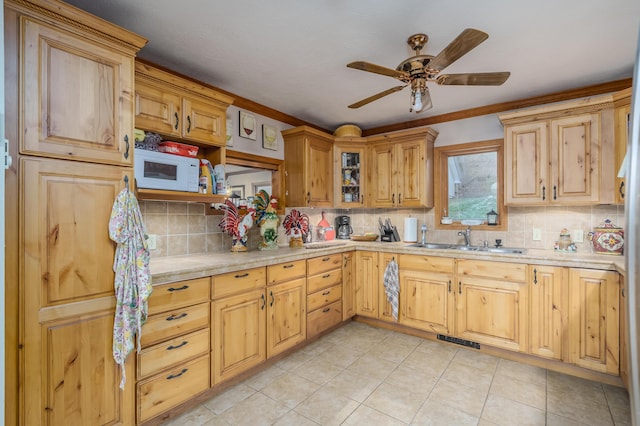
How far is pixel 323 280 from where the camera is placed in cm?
319

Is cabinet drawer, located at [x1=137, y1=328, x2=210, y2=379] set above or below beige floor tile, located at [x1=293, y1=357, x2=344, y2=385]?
above

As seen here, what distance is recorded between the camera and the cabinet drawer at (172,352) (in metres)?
1.82

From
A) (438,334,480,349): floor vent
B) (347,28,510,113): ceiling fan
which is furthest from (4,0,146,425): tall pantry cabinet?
(438,334,480,349): floor vent

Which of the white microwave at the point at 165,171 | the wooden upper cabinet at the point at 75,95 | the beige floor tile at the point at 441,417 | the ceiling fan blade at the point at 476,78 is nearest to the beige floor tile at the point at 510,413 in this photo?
the beige floor tile at the point at 441,417

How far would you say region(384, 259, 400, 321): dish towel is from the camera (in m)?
3.30

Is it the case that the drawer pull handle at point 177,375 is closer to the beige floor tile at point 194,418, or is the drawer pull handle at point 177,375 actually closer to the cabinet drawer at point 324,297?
the beige floor tile at point 194,418

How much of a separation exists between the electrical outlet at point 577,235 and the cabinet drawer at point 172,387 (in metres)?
3.32

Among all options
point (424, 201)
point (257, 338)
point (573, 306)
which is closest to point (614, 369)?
point (573, 306)

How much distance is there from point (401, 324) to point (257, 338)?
5.30 ft

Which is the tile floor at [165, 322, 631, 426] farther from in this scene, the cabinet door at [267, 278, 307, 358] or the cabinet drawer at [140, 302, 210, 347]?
the cabinet drawer at [140, 302, 210, 347]

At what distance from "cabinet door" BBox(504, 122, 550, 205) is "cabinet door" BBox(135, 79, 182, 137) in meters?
2.93

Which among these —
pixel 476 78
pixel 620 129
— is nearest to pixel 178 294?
pixel 476 78

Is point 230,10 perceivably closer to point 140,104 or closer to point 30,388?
point 140,104

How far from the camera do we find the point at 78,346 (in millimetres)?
1554
